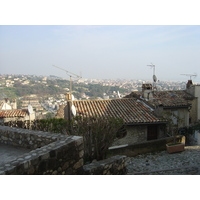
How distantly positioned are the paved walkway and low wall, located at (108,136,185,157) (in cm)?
530

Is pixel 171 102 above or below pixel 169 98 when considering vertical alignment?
below

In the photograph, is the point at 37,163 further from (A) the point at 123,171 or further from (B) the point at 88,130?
(B) the point at 88,130

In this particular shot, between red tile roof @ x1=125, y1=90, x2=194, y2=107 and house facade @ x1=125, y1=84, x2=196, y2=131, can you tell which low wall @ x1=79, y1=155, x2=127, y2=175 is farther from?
red tile roof @ x1=125, y1=90, x2=194, y2=107

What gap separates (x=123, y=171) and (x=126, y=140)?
271 inches

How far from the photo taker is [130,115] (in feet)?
44.6

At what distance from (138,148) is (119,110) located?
3.99 metres

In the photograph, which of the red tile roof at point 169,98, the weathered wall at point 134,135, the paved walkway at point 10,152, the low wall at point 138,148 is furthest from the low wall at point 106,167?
the red tile roof at point 169,98

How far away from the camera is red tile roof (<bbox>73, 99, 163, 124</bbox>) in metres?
13.2

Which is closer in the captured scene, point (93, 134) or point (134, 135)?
point (93, 134)

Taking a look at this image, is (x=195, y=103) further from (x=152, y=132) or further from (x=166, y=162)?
(x=166, y=162)

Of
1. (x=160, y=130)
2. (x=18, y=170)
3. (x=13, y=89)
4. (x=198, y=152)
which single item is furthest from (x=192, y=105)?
(x=13, y=89)

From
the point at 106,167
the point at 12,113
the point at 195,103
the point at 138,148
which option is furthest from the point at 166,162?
the point at 12,113

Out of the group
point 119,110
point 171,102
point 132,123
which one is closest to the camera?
point 132,123

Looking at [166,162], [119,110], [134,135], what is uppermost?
[119,110]
